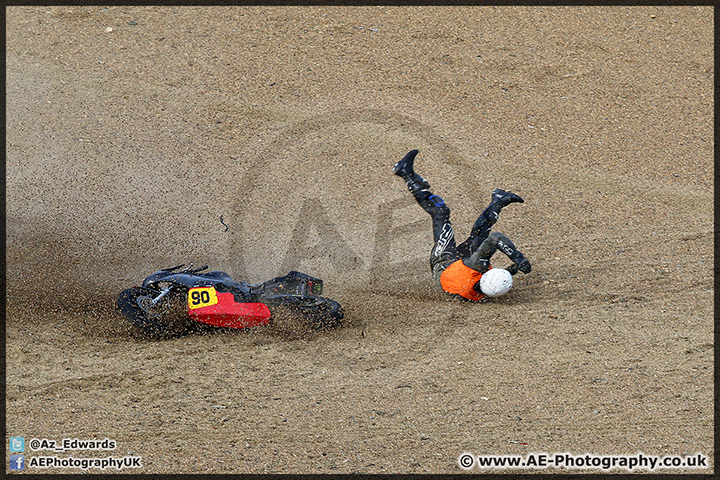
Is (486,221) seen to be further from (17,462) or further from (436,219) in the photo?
(17,462)

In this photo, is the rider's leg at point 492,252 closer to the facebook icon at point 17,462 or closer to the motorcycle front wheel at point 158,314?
the motorcycle front wheel at point 158,314

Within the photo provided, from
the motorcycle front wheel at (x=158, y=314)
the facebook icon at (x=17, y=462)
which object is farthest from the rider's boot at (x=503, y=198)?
the facebook icon at (x=17, y=462)

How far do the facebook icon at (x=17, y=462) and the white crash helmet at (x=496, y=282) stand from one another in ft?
19.1

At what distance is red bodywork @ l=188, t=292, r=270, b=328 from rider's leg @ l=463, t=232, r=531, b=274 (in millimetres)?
2850

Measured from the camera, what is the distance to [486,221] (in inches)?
410

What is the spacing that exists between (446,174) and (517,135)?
204cm

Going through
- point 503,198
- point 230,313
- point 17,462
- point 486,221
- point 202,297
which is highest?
point 503,198

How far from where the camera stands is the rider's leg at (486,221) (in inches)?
404

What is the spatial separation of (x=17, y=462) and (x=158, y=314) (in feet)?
8.61

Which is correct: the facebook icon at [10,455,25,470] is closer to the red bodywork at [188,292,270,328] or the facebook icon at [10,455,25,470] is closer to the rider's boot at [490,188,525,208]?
the red bodywork at [188,292,270,328]

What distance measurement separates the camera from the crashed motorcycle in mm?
9438

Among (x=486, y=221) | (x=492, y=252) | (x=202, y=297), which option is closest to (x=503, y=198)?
(x=486, y=221)

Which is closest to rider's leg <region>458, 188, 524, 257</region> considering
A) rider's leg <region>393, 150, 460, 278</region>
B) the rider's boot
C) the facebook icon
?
the rider's boot

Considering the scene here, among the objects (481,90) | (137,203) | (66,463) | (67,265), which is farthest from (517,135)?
(66,463)
